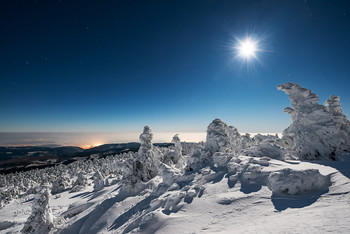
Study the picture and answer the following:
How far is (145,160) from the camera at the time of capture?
90.5ft

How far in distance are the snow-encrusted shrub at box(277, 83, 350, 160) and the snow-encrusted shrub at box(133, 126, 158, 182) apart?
21999 mm

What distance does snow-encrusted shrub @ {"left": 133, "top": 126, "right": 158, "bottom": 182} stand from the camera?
26.5 meters

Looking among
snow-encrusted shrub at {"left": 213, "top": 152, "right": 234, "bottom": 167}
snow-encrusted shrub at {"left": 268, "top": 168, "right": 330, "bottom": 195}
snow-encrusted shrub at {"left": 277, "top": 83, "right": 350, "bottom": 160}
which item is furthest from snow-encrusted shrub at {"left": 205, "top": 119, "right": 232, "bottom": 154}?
snow-encrusted shrub at {"left": 268, "top": 168, "right": 330, "bottom": 195}

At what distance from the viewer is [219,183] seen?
38.0 feet

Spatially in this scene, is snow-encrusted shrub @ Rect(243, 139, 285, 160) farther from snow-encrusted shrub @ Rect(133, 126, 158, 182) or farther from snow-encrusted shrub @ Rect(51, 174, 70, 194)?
snow-encrusted shrub @ Rect(51, 174, 70, 194)

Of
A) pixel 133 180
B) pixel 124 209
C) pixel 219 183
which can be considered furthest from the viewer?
pixel 133 180

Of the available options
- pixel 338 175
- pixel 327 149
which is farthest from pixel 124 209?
pixel 327 149

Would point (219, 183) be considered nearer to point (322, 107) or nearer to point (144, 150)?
point (322, 107)

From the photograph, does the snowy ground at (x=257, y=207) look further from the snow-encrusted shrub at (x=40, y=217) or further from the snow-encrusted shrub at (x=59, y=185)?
the snow-encrusted shrub at (x=59, y=185)

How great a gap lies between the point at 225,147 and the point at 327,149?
10.3m

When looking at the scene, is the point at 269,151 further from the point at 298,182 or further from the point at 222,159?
the point at 298,182

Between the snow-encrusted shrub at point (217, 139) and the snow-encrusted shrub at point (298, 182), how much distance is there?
474 inches

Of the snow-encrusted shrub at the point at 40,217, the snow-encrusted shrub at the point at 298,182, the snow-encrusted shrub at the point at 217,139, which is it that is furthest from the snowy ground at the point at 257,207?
the snow-encrusted shrub at the point at 40,217

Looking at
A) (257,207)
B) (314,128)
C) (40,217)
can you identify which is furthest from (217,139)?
(40,217)
